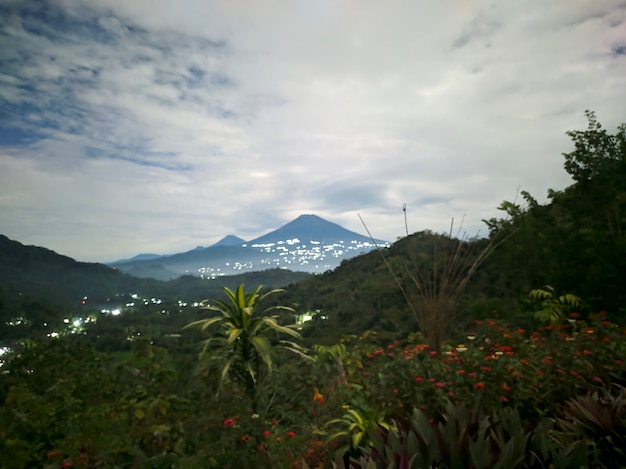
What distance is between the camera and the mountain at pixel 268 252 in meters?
64.9

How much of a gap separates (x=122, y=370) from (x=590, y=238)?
19.1 feet

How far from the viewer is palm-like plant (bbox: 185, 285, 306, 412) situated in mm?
3193

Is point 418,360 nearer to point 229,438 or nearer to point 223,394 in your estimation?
point 229,438

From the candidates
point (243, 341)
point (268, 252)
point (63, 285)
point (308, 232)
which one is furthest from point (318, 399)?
point (308, 232)

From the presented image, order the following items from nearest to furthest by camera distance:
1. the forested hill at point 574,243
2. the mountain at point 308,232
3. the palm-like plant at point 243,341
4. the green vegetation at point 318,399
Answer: the green vegetation at point 318,399, the palm-like plant at point 243,341, the forested hill at point 574,243, the mountain at point 308,232

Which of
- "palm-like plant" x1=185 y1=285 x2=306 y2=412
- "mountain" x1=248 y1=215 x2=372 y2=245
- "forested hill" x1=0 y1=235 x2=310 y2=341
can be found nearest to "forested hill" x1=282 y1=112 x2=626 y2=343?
"palm-like plant" x1=185 y1=285 x2=306 y2=412

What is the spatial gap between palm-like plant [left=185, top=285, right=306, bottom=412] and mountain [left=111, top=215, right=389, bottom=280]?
4050 centimetres

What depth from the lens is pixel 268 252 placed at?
81125mm

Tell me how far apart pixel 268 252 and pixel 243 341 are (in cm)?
7843

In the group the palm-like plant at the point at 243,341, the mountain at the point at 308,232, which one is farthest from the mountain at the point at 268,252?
the palm-like plant at the point at 243,341

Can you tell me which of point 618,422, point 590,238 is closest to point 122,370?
point 618,422

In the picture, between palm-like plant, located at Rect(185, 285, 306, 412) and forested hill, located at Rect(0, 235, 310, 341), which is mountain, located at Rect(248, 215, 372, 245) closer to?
forested hill, located at Rect(0, 235, 310, 341)

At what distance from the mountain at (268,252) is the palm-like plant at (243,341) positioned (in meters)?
40.5

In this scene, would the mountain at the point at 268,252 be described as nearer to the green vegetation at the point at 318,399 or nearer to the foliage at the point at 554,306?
the foliage at the point at 554,306
